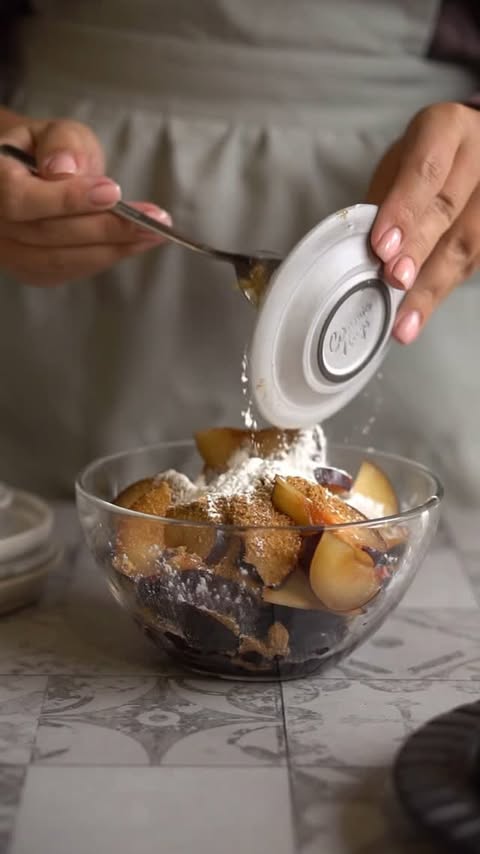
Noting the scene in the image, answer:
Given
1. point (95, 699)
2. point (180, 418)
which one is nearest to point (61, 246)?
point (180, 418)

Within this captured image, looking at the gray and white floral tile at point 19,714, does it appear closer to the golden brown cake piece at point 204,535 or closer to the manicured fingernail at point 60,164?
the golden brown cake piece at point 204,535

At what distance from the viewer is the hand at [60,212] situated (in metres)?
0.91

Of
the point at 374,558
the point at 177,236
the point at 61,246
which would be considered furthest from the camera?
the point at 61,246

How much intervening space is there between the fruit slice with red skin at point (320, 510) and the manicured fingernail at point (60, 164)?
33 centimetres

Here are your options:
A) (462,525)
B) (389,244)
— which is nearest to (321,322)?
(389,244)

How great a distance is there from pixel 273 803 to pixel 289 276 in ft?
1.08

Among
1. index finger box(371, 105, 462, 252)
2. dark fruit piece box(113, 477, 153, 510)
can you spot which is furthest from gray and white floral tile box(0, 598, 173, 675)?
index finger box(371, 105, 462, 252)

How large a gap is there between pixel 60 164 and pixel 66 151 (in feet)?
0.10

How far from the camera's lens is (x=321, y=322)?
0.79m

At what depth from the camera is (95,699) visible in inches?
29.8

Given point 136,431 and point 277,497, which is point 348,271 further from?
point 136,431

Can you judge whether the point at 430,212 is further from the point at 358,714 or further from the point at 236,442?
the point at 358,714

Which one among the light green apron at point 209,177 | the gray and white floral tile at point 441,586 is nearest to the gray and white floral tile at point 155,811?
the gray and white floral tile at point 441,586

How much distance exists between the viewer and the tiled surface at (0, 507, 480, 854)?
0.60m
